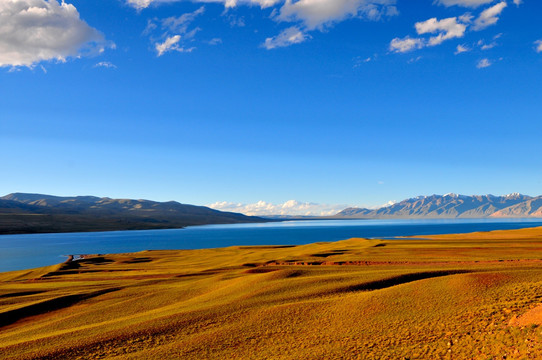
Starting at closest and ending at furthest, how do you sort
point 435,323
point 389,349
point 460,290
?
point 389,349 < point 435,323 < point 460,290

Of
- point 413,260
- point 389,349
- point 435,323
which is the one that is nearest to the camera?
point 389,349

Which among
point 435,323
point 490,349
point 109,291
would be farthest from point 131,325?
point 490,349

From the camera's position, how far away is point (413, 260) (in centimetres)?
6419

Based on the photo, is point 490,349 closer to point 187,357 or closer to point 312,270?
point 187,357

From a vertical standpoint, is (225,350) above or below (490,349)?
below

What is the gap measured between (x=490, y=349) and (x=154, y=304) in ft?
102

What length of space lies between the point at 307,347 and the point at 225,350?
546 centimetres

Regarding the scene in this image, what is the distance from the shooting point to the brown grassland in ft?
77.8

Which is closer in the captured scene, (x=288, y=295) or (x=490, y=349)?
(x=490, y=349)

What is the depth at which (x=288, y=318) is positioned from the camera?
103ft

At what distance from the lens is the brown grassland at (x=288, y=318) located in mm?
23719

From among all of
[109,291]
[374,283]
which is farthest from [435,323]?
[109,291]

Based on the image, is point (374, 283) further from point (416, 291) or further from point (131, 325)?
point (131, 325)

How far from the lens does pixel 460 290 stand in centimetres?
3431
